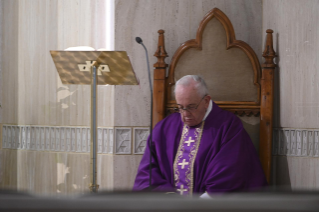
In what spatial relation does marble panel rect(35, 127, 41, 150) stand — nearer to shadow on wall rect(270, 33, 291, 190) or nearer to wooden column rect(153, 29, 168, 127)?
wooden column rect(153, 29, 168, 127)

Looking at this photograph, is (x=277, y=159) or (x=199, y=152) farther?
(x=277, y=159)

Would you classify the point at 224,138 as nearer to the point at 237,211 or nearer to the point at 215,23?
the point at 215,23

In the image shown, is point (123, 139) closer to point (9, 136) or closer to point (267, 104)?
A: point (267, 104)

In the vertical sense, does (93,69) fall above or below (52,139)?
above

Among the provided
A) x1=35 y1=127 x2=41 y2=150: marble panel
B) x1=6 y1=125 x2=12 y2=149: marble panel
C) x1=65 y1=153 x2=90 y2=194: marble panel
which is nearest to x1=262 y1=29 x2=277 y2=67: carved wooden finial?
x1=65 y1=153 x2=90 y2=194: marble panel

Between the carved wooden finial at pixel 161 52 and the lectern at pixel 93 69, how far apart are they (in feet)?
1.93

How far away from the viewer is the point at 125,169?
4129 millimetres

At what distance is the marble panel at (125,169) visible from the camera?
13.5ft

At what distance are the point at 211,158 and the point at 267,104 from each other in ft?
2.86

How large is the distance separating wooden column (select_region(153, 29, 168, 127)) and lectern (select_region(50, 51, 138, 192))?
535mm

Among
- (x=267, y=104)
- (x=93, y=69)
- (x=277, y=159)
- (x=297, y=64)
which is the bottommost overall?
(x=277, y=159)

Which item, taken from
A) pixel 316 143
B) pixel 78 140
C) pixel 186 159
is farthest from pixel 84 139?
Result: pixel 316 143

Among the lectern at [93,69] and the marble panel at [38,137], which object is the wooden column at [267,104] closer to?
the lectern at [93,69]

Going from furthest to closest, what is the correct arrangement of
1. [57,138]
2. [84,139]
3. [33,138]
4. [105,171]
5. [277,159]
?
[33,138] → [57,138] → [84,139] → [105,171] → [277,159]
